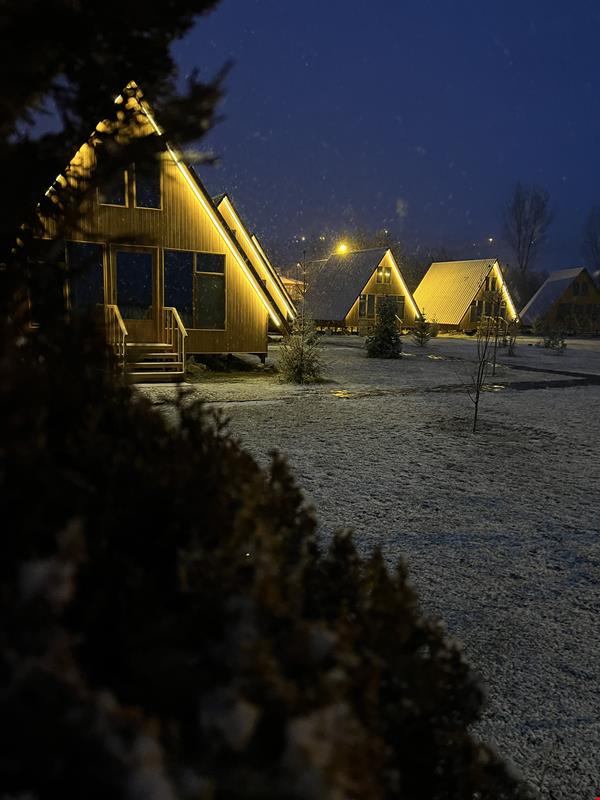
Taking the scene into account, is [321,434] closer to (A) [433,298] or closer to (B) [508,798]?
(B) [508,798]

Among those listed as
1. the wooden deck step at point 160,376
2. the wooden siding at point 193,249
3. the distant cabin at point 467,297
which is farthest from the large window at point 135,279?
the distant cabin at point 467,297

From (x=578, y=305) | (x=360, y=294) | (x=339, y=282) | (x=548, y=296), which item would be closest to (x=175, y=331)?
(x=360, y=294)

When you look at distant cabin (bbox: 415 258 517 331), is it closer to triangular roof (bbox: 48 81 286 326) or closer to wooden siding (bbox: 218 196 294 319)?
wooden siding (bbox: 218 196 294 319)

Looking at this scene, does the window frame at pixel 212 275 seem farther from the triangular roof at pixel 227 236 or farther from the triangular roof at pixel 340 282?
the triangular roof at pixel 340 282

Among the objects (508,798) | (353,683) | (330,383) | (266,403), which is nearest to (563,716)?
(508,798)

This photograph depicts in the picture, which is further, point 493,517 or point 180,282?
point 180,282

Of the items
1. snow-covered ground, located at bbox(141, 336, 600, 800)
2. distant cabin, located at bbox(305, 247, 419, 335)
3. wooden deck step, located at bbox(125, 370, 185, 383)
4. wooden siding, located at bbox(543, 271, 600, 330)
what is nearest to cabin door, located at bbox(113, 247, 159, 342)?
wooden deck step, located at bbox(125, 370, 185, 383)

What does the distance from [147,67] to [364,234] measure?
82.7m

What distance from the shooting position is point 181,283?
16.6 meters

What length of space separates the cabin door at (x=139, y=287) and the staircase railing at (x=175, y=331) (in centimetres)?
28

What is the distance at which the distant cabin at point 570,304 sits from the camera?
5088 centimetres

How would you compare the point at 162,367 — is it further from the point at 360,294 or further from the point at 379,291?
the point at 379,291

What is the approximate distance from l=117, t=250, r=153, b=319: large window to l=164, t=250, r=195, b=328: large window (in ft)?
1.69

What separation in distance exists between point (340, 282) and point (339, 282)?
0.38ft
